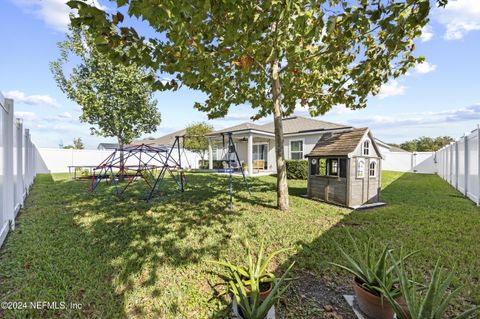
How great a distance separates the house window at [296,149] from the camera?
17.6m

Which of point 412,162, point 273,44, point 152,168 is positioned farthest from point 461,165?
Answer: point 412,162

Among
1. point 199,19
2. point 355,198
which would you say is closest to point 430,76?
point 355,198

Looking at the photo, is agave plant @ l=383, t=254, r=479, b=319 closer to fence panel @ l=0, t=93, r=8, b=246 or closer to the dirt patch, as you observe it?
the dirt patch

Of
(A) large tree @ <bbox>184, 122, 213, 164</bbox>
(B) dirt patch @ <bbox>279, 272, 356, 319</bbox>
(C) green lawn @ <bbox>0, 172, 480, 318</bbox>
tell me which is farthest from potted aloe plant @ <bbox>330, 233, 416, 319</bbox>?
(A) large tree @ <bbox>184, 122, 213, 164</bbox>

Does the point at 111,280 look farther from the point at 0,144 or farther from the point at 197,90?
the point at 197,90

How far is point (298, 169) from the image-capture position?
1464cm

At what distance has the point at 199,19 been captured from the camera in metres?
3.16

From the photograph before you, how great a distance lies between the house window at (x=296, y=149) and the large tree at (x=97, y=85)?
11.3 m

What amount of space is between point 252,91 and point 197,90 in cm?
216

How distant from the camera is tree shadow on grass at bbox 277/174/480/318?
279 cm

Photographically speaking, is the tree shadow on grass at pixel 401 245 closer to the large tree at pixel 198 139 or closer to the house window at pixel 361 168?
the house window at pixel 361 168

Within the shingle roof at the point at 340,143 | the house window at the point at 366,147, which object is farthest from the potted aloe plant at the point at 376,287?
the house window at the point at 366,147

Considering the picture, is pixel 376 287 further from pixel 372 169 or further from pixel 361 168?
pixel 372 169

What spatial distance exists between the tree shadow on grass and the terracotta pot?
8.9 inches
